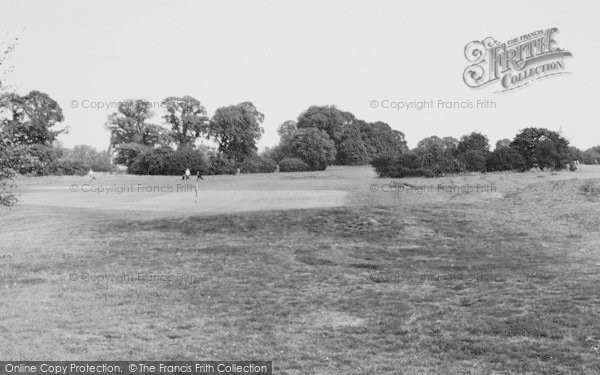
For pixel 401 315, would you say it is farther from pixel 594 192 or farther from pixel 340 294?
pixel 594 192

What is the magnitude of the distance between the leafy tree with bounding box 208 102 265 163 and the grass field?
285ft

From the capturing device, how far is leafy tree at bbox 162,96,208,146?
12136cm

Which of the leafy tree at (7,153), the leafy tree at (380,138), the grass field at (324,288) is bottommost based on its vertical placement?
the grass field at (324,288)

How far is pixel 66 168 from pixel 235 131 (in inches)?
1342

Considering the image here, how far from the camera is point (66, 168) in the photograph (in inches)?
4107

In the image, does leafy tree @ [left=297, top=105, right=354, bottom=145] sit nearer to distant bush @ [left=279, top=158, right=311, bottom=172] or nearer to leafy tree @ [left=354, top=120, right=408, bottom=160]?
leafy tree @ [left=354, top=120, right=408, bottom=160]

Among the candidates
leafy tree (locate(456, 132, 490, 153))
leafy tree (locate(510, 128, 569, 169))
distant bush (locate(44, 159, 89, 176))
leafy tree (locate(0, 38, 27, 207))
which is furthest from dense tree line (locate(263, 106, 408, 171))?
leafy tree (locate(0, 38, 27, 207))

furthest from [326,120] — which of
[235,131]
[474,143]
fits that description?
[474,143]

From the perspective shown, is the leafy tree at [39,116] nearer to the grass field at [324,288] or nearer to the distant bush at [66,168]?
the distant bush at [66,168]

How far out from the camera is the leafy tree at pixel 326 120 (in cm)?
12356

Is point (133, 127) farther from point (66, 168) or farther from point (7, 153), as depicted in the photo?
point (7, 153)

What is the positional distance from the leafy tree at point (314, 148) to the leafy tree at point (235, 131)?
40.4 ft

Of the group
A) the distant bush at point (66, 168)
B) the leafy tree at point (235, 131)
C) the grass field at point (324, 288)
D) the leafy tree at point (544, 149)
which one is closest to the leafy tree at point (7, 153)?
the grass field at point (324, 288)

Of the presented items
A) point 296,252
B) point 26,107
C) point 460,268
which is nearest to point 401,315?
point 460,268
